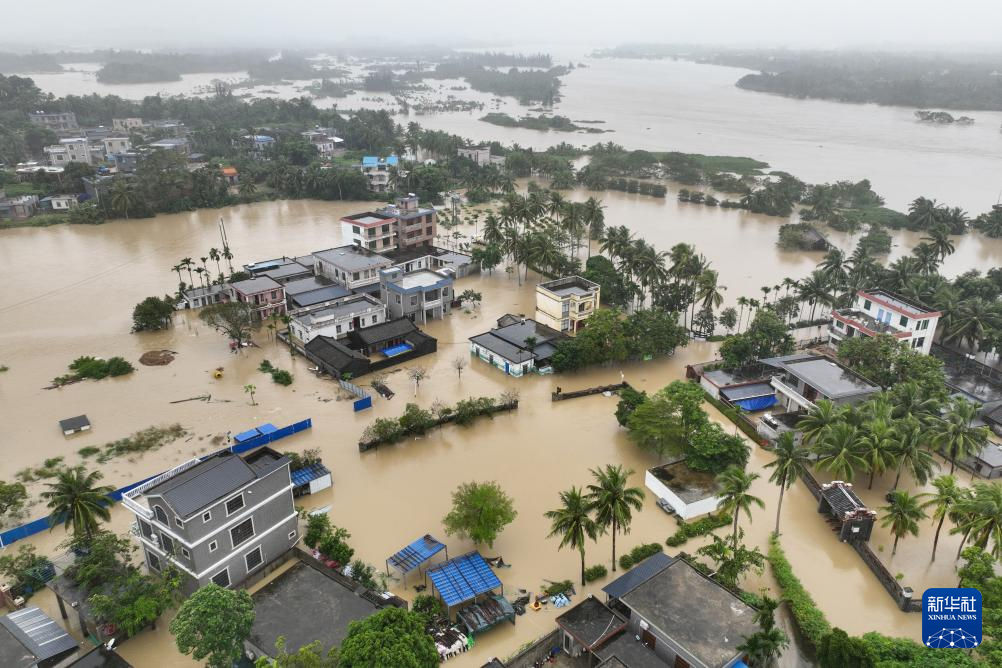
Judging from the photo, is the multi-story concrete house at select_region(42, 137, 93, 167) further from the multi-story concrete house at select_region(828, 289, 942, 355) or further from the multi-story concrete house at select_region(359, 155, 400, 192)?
the multi-story concrete house at select_region(828, 289, 942, 355)

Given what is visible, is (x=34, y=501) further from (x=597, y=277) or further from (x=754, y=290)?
(x=754, y=290)

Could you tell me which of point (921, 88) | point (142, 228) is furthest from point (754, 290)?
point (921, 88)

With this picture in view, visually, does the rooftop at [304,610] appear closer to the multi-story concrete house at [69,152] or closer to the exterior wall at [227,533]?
the exterior wall at [227,533]

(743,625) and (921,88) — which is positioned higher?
(921,88)

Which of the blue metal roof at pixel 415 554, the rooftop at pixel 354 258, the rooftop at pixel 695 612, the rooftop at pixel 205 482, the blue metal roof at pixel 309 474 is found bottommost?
the blue metal roof at pixel 415 554

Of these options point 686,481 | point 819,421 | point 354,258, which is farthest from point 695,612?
point 354,258

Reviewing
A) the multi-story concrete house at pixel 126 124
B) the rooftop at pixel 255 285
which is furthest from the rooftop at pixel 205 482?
the multi-story concrete house at pixel 126 124
